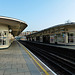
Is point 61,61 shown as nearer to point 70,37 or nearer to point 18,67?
point 18,67

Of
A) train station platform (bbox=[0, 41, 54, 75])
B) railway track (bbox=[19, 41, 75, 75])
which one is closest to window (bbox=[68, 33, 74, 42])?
railway track (bbox=[19, 41, 75, 75])

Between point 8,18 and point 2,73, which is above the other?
point 8,18

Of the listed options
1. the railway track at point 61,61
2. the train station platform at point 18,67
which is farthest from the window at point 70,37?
the train station platform at point 18,67

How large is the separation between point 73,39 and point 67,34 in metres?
2.06

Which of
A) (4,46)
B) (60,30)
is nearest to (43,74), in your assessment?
(4,46)

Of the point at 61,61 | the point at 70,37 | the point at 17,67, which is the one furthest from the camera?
the point at 70,37

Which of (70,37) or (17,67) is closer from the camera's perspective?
(17,67)

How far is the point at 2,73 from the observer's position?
346cm

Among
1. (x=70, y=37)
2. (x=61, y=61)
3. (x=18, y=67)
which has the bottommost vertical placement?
(x=61, y=61)

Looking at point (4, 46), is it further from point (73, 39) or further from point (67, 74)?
point (73, 39)

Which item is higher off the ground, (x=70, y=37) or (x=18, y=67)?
(x=70, y=37)

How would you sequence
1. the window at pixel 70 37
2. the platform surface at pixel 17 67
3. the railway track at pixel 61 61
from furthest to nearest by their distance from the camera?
the window at pixel 70 37 < the railway track at pixel 61 61 < the platform surface at pixel 17 67

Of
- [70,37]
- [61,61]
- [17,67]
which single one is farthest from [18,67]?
[70,37]

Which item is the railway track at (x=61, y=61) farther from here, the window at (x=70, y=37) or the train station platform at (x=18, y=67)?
the window at (x=70, y=37)
